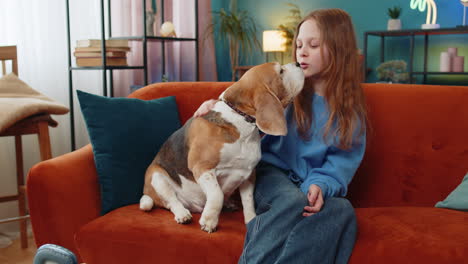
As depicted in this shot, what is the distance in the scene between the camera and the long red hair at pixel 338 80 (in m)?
1.79

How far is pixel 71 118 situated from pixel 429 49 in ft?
12.7

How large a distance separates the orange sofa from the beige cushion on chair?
558 mm

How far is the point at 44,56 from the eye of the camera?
3.39 meters

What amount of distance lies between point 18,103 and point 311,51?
147 centimetres

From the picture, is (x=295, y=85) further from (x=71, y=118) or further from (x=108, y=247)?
(x=71, y=118)

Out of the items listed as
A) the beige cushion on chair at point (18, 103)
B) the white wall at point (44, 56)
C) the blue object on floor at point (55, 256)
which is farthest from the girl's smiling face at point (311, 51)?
the white wall at point (44, 56)

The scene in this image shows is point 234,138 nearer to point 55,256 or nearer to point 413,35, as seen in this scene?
point 55,256

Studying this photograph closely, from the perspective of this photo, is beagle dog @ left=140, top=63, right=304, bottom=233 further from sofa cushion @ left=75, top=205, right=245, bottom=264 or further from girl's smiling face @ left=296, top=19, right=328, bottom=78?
girl's smiling face @ left=296, top=19, right=328, bottom=78

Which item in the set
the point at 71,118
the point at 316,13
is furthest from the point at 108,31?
the point at 316,13

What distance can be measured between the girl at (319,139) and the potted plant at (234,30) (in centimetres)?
338

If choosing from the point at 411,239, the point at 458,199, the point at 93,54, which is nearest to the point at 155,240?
the point at 411,239

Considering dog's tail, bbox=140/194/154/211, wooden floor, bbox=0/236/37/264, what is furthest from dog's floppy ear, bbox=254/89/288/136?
wooden floor, bbox=0/236/37/264

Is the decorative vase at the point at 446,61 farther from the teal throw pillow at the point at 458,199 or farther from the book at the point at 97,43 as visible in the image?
the teal throw pillow at the point at 458,199

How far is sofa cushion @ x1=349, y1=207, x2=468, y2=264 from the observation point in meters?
1.42
